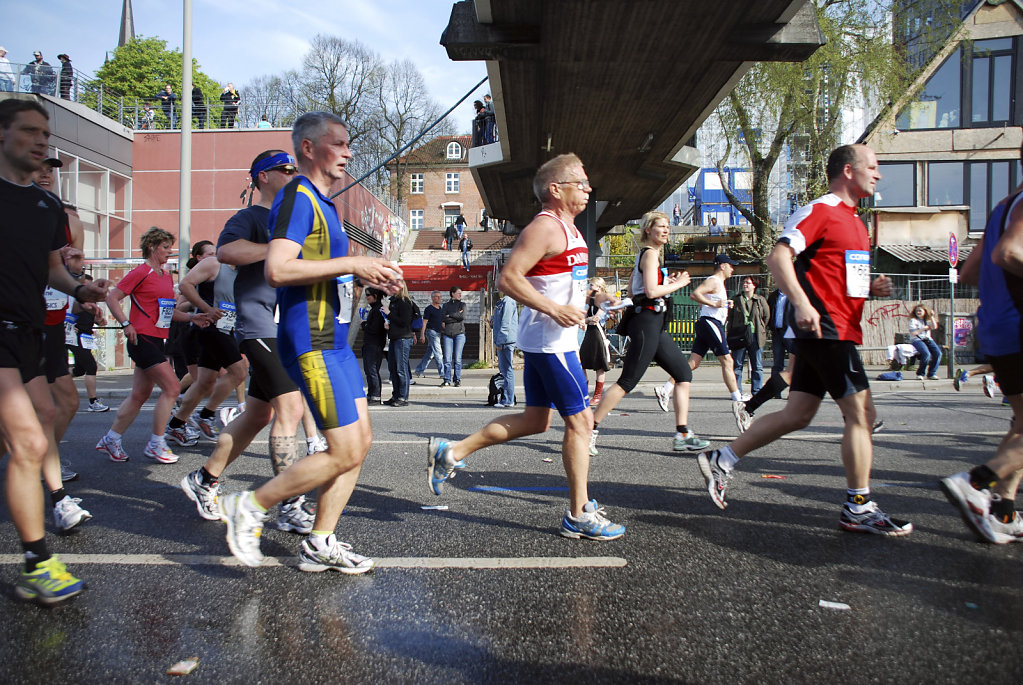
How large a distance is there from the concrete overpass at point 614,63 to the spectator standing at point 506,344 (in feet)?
14.2

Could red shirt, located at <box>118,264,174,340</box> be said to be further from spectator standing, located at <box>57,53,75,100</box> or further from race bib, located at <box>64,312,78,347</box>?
spectator standing, located at <box>57,53,75,100</box>

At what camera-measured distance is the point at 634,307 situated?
6.54 meters

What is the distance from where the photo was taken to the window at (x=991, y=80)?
29.3 m

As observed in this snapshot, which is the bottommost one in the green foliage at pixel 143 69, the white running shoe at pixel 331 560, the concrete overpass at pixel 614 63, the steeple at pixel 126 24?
the white running shoe at pixel 331 560

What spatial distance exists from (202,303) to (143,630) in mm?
3398

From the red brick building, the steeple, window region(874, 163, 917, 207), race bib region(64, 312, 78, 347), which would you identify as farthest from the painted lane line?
the steeple

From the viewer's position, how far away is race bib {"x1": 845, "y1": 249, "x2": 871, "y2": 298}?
4.07m

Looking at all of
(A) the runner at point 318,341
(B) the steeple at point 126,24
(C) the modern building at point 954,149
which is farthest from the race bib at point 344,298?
(B) the steeple at point 126,24

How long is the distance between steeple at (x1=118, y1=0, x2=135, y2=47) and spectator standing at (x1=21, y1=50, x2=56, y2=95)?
4772 cm

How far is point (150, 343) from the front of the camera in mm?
6383

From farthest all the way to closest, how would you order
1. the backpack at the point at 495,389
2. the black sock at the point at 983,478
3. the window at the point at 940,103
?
the window at the point at 940,103
the backpack at the point at 495,389
the black sock at the point at 983,478

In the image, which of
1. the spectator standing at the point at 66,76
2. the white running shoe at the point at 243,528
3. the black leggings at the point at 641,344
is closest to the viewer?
the white running shoe at the point at 243,528

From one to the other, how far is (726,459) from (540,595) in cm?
172

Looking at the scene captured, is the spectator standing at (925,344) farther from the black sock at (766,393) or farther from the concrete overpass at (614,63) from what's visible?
the black sock at (766,393)
